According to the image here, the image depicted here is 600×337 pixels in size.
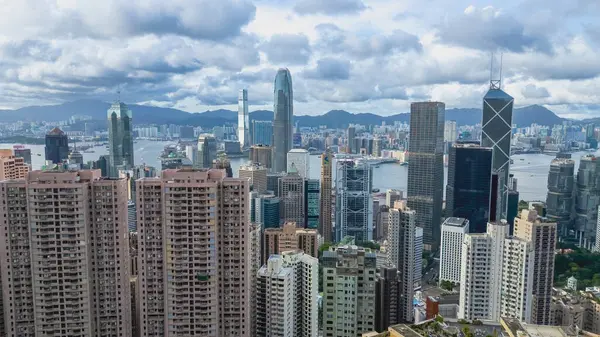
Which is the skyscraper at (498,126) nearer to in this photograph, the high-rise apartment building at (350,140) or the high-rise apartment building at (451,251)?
the high-rise apartment building at (451,251)

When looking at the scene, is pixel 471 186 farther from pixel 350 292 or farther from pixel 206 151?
pixel 206 151

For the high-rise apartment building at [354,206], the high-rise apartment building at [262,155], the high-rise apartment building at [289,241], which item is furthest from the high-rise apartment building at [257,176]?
the high-rise apartment building at [289,241]

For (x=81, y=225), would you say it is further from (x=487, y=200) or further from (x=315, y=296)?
(x=487, y=200)

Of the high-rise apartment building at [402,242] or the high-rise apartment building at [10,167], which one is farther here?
the high-rise apartment building at [402,242]

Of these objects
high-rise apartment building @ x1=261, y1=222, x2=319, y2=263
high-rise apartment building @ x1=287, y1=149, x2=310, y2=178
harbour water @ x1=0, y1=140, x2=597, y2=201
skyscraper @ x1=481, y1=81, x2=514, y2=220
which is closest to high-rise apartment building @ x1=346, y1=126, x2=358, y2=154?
harbour water @ x1=0, y1=140, x2=597, y2=201

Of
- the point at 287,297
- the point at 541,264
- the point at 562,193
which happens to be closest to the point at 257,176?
the point at 562,193
